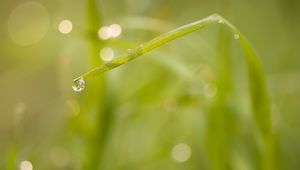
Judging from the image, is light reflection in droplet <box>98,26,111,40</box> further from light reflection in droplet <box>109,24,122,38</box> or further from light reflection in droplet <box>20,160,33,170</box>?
light reflection in droplet <box>20,160,33,170</box>

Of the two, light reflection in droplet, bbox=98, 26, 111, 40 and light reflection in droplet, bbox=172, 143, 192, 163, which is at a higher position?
light reflection in droplet, bbox=98, 26, 111, 40

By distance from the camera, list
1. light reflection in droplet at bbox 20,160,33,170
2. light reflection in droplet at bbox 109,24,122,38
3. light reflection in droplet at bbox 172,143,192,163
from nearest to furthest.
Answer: light reflection in droplet at bbox 20,160,33,170 → light reflection in droplet at bbox 172,143,192,163 → light reflection in droplet at bbox 109,24,122,38

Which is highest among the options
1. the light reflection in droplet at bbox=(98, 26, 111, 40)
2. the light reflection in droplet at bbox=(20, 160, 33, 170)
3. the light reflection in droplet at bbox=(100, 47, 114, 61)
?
the light reflection in droplet at bbox=(98, 26, 111, 40)

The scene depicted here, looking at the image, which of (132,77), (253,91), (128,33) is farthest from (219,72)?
(128,33)

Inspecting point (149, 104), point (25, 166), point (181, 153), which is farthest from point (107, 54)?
point (25, 166)

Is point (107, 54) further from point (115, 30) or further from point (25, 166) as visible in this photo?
point (25, 166)

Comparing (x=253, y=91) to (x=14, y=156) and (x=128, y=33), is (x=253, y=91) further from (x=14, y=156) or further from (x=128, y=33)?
(x=128, y=33)

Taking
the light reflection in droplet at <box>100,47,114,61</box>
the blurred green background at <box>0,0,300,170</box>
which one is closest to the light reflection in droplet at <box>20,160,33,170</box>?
the blurred green background at <box>0,0,300,170</box>

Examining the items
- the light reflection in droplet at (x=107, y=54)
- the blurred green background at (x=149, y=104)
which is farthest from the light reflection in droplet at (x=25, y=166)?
the light reflection in droplet at (x=107, y=54)

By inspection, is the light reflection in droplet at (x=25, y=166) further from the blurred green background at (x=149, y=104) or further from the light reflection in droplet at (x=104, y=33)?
the light reflection in droplet at (x=104, y=33)
